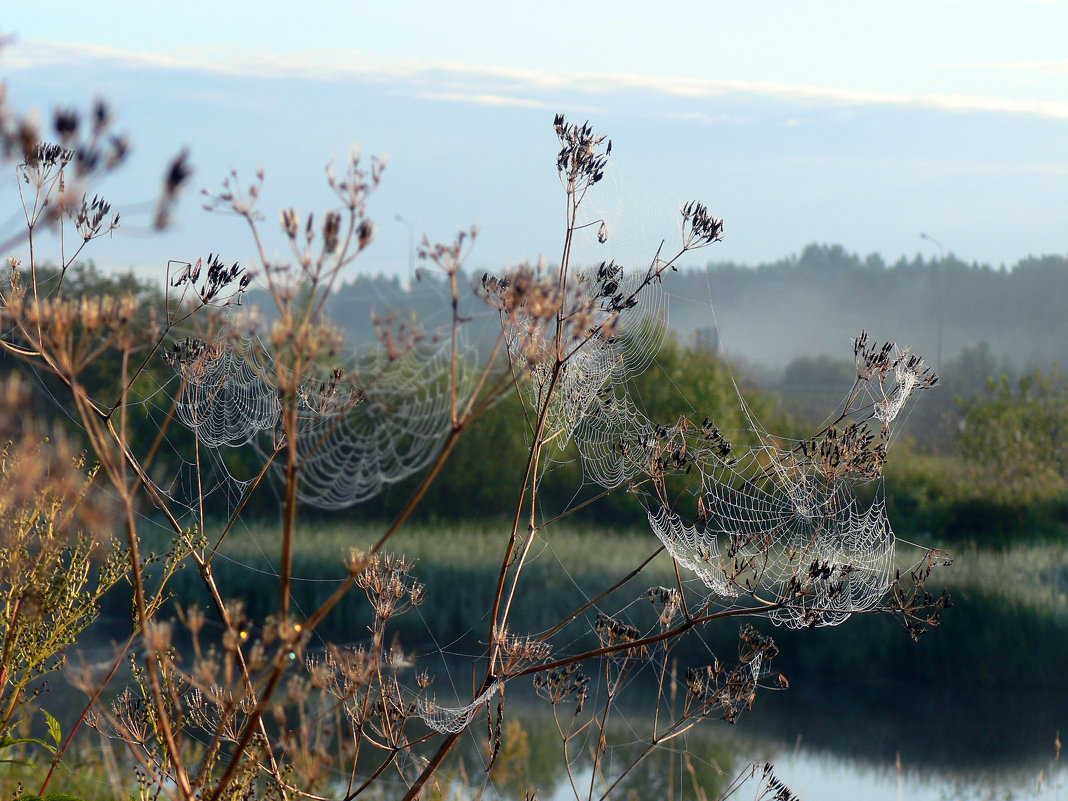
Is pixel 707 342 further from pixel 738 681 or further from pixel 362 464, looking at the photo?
pixel 362 464

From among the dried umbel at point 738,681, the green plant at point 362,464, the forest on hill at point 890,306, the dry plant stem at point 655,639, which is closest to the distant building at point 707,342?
the forest on hill at point 890,306

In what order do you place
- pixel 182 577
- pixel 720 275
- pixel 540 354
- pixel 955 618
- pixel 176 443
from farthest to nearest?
pixel 720 275 < pixel 176 443 < pixel 182 577 < pixel 955 618 < pixel 540 354

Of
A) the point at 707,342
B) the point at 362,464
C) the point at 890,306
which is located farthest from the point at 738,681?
the point at 890,306

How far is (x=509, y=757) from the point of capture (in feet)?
22.4

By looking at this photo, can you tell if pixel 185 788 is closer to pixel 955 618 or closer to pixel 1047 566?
pixel 955 618

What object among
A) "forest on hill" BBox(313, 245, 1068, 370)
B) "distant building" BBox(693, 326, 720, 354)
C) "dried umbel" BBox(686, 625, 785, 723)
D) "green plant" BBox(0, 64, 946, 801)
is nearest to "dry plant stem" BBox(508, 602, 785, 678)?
"green plant" BBox(0, 64, 946, 801)

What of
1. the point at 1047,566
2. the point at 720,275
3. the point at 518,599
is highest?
the point at 720,275

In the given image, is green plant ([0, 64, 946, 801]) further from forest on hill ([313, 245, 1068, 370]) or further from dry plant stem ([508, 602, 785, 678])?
forest on hill ([313, 245, 1068, 370])

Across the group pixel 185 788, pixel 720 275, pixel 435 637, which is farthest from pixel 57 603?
pixel 720 275

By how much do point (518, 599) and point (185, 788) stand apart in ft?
29.4

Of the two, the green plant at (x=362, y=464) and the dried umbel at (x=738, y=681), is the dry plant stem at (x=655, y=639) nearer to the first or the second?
the green plant at (x=362, y=464)

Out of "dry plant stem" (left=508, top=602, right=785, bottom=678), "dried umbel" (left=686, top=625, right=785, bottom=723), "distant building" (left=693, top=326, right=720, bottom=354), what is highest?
"dry plant stem" (left=508, top=602, right=785, bottom=678)

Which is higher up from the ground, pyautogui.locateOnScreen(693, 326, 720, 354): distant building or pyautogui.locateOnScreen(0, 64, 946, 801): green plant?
pyautogui.locateOnScreen(0, 64, 946, 801): green plant

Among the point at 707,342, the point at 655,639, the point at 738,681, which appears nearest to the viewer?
the point at 655,639
